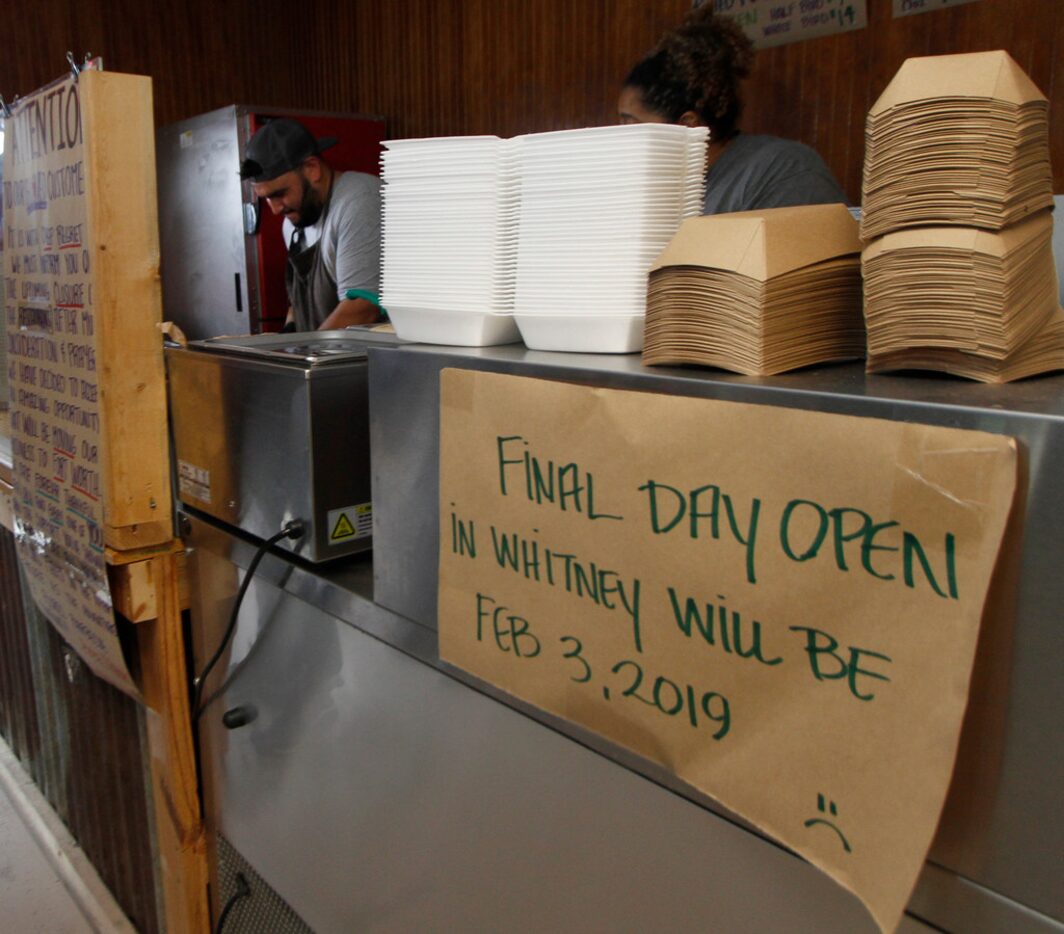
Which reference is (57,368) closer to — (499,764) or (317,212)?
(499,764)

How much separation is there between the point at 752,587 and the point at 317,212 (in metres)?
2.60

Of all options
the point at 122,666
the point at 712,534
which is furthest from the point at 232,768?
the point at 712,534

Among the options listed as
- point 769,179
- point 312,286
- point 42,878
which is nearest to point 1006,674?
point 769,179

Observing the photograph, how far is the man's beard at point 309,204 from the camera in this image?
2.82 m

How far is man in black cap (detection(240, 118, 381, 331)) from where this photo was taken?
2.67 metres

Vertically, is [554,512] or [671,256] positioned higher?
[671,256]

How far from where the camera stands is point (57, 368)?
1.19 m

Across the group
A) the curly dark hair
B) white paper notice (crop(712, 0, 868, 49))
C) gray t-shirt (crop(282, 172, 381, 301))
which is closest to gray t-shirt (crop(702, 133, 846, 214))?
the curly dark hair

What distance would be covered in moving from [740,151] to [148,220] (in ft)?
4.06

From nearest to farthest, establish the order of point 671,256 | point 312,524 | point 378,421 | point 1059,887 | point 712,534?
1. point 1059,887
2. point 712,534
3. point 671,256
4. point 378,421
5. point 312,524

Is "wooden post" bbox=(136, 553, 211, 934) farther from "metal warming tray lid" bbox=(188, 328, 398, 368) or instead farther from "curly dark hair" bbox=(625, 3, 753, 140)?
"curly dark hair" bbox=(625, 3, 753, 140)

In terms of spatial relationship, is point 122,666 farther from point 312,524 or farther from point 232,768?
point 312,524

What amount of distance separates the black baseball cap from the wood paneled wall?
1043 mm

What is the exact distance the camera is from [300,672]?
1.05 m
